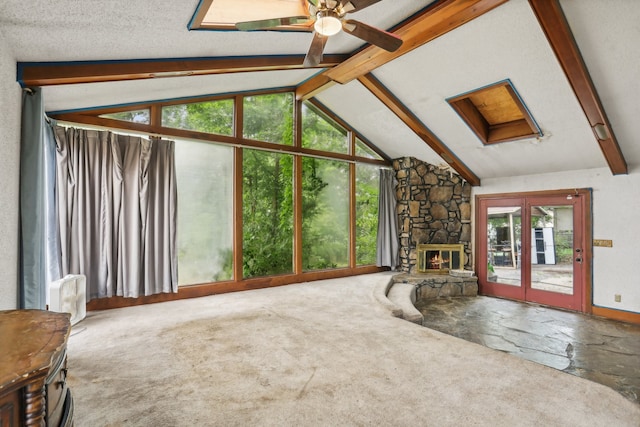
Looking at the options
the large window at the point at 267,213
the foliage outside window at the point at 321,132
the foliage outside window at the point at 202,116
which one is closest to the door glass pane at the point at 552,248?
the foliage outside window at the point at 321,132

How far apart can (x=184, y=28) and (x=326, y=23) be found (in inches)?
44.7

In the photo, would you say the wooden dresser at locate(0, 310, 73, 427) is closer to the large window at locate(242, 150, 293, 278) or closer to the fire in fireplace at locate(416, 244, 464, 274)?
the large window at locate(242, 150, 293, 278)

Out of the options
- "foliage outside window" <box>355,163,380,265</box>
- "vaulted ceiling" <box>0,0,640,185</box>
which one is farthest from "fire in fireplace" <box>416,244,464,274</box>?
"vaulted ceiling" <box>0,0,640,185</box>

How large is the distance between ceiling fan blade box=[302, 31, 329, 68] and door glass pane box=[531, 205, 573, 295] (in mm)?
4713

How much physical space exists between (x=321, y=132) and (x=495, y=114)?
2.89 meters

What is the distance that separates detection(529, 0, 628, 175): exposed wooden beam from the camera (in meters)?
2.75

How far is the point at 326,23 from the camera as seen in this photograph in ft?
7.86

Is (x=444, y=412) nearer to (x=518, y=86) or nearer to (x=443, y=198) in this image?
(x=518, y=86)

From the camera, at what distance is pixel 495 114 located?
471 cm

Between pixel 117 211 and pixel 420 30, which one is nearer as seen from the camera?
pixel 420 30

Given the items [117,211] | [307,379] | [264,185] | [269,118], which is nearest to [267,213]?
[264,185]

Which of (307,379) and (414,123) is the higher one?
(414,123)

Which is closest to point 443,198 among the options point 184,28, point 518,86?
point 518,86

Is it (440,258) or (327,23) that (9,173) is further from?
(440,258)
